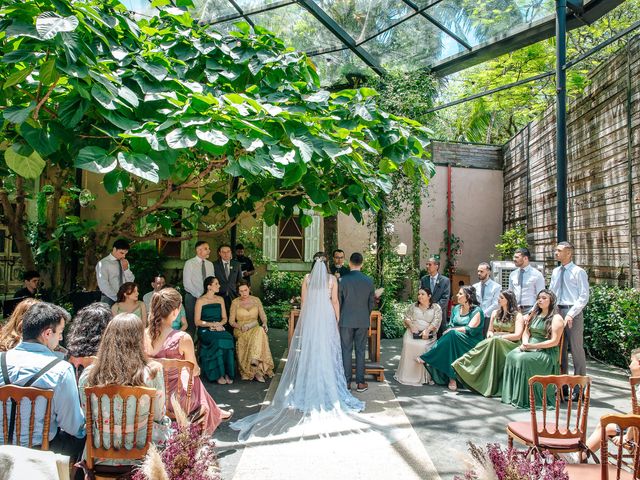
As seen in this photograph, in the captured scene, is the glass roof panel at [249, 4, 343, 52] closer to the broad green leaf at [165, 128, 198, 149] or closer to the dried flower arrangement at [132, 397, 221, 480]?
the broad green leaf at [165, 128, 198, 149]

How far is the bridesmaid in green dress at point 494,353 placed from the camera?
620 cm

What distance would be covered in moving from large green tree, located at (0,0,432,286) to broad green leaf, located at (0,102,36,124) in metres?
0.01

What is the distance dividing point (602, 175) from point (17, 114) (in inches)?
318

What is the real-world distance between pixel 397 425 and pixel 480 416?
97cm

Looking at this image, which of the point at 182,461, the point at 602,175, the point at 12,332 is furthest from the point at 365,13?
the point at 182,461

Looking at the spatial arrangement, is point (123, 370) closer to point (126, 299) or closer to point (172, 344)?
point (172, 344)

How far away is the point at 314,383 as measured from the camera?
570cm

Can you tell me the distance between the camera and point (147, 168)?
3699 mm

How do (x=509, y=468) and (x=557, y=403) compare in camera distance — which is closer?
(x=509, y=468)

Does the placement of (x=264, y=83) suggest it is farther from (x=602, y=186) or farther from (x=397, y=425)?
(x=602, y=186)

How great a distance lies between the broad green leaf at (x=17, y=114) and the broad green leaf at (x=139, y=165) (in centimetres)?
67

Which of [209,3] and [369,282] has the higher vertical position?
[209,3]


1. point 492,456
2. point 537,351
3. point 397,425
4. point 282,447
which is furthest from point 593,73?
point 492,456

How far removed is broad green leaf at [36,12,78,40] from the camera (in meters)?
3.24
